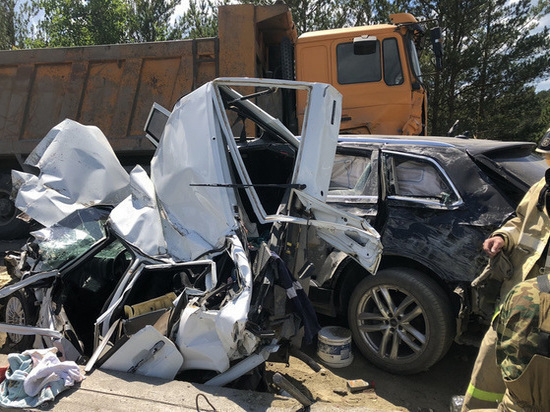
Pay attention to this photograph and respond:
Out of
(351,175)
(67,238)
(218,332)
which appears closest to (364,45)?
(351,175)

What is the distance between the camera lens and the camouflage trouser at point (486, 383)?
2082 millimetres

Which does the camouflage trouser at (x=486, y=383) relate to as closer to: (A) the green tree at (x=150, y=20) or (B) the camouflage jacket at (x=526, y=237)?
(B) the camouflage jacket at (x=526, y=237)

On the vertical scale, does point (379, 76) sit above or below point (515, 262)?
above

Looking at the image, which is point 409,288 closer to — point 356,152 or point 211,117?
point 356,152

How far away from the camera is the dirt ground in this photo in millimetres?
2834

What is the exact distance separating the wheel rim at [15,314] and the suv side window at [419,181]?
2.90 metres

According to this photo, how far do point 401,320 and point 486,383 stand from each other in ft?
3.10

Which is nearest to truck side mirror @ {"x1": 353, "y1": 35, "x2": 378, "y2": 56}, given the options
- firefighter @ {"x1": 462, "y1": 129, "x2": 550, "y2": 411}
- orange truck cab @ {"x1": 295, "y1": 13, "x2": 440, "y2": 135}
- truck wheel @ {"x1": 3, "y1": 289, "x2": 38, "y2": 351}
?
orange truck cab @ {"x1": 295, "y1": 13, "x2": 440, "y2": 135}

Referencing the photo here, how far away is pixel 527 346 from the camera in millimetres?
1333

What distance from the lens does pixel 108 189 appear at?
3.95 metres

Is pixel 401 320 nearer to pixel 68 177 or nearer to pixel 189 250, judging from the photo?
pixel 189 250

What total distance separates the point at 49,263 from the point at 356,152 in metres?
2.53

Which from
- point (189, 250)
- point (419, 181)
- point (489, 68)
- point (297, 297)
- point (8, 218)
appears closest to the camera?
point (297, 297)

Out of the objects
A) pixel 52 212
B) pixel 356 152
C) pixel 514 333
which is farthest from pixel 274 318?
pixel 52 212
